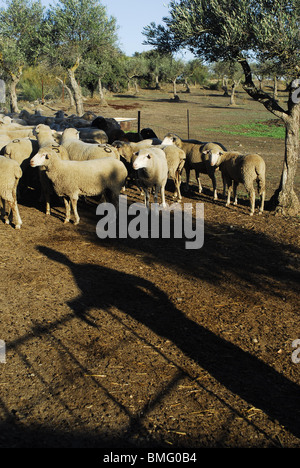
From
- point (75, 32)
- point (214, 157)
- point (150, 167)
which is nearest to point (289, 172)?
point (214, 157)

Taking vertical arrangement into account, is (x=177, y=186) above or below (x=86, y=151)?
below

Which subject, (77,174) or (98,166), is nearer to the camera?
(77,174)

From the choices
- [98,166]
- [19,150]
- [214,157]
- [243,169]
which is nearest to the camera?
[98,166]

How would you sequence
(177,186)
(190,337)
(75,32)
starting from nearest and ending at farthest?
(190,337) → (177,186) → (75,32)

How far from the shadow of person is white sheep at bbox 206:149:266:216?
4.44 m

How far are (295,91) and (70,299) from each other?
7176 mm

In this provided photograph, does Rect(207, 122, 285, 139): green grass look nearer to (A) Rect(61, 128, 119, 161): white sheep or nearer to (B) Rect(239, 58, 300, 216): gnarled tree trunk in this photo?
(B) Rect(239, 58, 300, 216): gnarled tree trunk

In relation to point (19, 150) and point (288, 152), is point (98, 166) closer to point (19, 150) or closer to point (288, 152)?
point (19, 150)

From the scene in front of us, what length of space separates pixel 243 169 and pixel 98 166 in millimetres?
3409

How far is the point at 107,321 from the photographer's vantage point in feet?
18.3

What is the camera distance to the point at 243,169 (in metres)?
10.0

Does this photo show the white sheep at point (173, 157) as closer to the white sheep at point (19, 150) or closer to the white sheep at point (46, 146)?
the white sheep at point (46, 146)

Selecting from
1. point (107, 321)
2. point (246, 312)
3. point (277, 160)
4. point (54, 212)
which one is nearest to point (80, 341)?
point (107, 321)

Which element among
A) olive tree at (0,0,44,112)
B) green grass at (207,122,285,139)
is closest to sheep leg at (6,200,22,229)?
green grass at (207,122,285,139)
